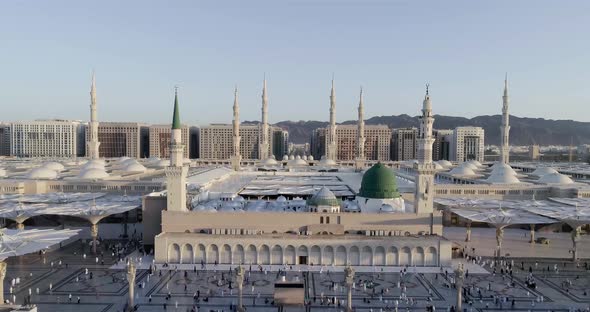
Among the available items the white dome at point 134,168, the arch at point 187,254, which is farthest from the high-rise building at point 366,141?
the arch at point 187,254

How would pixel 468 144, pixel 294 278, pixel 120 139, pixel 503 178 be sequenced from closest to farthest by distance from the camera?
pixel 294 278, pixel 503 178, pixel 120 139, pixel 468 144

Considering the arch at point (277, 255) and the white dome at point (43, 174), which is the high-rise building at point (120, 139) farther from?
the arch at point (277, 255)

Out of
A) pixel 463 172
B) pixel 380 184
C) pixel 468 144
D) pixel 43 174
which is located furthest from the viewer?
pixel 468 144

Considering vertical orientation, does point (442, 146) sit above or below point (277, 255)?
above

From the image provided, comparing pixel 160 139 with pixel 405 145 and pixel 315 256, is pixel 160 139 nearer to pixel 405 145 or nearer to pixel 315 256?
pixel 405 145

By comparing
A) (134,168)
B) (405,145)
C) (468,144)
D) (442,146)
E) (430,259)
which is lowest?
(430,259)

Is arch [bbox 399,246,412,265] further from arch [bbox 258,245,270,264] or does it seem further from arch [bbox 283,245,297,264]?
arch [bbox 258,245,270,264]

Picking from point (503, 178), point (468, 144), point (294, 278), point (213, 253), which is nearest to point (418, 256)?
point (294, 278)
